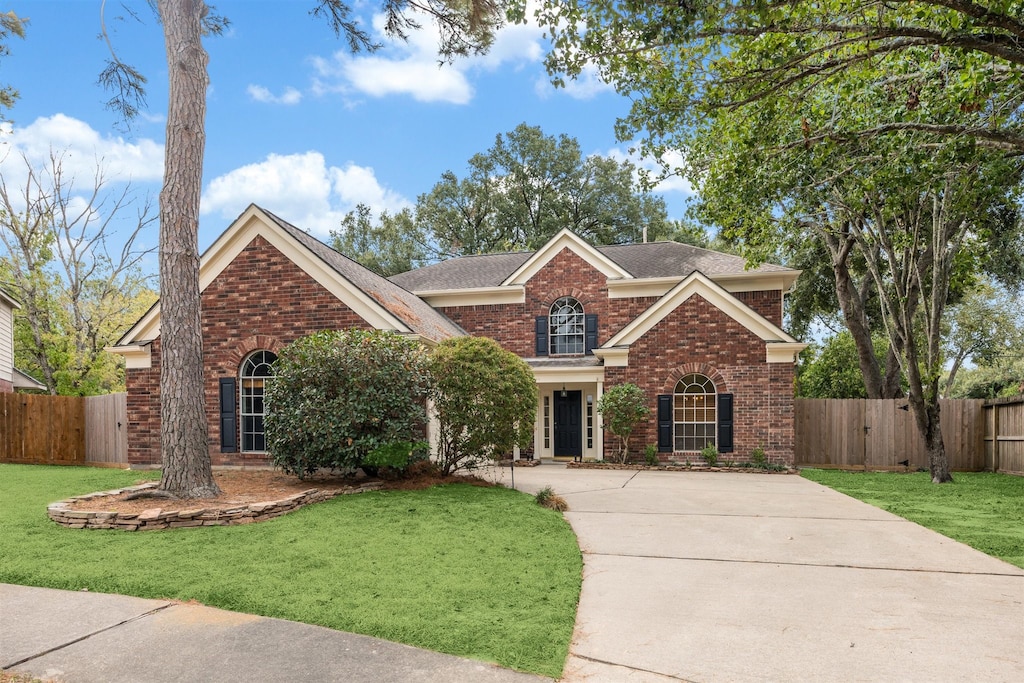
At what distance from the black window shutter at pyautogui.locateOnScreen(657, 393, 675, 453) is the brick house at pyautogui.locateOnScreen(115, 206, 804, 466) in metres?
0.04

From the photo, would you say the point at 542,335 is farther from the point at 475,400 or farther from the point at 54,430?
the point at 54,430

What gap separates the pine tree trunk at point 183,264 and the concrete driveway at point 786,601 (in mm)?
5333

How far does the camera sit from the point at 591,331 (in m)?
19.5

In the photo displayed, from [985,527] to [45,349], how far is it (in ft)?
98.0

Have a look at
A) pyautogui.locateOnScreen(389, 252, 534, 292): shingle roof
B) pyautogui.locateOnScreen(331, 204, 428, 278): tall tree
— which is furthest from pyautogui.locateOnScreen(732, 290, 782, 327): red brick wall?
pyautogui.locateOnScreen(331, 204, 428, 278): tall tree

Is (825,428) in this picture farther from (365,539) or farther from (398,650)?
(398,650)

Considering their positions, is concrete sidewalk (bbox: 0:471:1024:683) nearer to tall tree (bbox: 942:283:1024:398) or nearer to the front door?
the front door

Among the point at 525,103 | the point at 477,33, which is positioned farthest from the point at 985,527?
the point at 525,103

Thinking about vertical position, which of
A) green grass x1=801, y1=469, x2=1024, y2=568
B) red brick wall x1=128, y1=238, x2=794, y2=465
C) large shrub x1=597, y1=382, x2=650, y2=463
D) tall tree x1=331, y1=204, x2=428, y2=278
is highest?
tall tree x1=331, y1=204, x2=428, y2=278

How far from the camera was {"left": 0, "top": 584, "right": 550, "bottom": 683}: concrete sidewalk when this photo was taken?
11.7 ft

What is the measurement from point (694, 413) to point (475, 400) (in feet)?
24.1

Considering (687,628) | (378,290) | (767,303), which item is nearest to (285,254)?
(378,290)

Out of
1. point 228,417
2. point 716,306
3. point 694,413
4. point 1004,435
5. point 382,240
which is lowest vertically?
point 1004,435

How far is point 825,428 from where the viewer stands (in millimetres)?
17047
